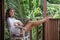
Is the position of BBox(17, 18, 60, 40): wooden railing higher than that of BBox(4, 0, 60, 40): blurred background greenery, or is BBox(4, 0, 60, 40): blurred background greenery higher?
BBox(4, 0, 60, 40): blurred background greenery

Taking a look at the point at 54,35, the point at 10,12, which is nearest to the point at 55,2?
the point at 54,35

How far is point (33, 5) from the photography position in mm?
6621

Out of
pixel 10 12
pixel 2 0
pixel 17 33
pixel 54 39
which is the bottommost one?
pixel 54 39

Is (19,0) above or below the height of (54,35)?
above

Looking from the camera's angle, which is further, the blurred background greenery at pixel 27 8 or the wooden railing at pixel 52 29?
the blurred background greenery at pixel 27 8

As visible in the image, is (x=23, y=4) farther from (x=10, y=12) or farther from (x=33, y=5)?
(x=10, y=12)

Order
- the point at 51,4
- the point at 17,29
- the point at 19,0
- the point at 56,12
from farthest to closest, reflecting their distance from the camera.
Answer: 1. the point at 51,4
2. the point at 56,12
3. the point at 19,0
4. the point at 17,29

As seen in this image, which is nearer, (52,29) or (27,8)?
(52,29)

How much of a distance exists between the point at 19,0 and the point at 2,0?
1952mm

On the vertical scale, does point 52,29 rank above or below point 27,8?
below

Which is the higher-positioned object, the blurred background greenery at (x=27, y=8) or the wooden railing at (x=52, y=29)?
the blurred background greenery at (x=27, y=8)

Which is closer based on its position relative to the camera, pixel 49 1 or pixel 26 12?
pixel 26 12

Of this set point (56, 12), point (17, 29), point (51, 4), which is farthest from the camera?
point (51, 4)

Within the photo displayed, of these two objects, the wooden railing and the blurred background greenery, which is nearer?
the wooden railing
